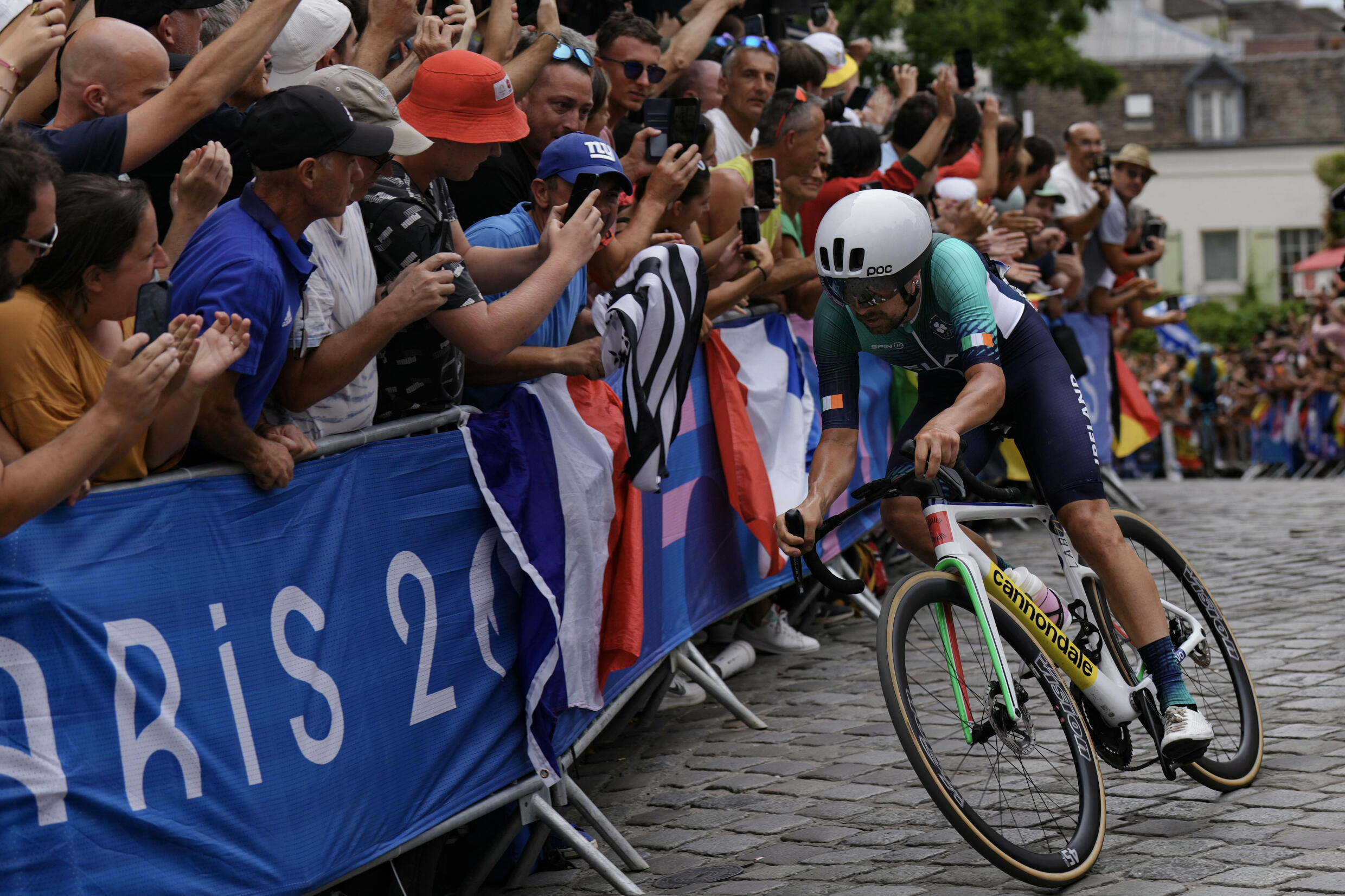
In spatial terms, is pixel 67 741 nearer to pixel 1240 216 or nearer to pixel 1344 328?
pixel 1344 328

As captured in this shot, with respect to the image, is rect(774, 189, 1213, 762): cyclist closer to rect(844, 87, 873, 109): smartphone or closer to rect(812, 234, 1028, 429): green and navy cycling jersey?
rect(812, 234, 1028, 429): green and navy cycling jersey

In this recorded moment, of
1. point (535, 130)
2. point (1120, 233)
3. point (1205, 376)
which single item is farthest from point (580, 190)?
point (1205, 376)

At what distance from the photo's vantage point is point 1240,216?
186 feet

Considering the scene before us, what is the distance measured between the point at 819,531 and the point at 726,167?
3231 mm

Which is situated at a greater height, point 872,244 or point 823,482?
point 872,244

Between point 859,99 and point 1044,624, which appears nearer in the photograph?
point 1044,624

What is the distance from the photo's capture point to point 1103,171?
469 inches

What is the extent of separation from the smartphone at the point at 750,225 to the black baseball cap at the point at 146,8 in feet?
8.50

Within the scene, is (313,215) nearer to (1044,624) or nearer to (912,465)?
(912,465)

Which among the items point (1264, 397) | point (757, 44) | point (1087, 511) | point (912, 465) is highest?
point (757, 44)

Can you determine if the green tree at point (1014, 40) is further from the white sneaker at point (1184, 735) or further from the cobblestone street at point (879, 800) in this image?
the white sneaker at point (1184, 735)

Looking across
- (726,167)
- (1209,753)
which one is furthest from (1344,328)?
(1209,753)

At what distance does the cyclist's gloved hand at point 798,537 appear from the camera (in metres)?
4.54

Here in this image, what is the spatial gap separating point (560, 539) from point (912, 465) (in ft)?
3.87
